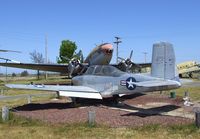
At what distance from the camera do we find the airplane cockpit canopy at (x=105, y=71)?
18.3 metres

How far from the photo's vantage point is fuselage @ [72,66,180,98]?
15302 mm

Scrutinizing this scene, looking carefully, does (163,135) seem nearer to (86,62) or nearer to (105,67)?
(105,67)

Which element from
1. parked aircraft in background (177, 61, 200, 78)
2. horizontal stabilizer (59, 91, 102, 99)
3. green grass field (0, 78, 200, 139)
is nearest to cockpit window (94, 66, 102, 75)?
horizontal stabilizer (59, 91, 102, 99)

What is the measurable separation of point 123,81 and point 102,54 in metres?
18.7

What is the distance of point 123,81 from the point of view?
17.3 m

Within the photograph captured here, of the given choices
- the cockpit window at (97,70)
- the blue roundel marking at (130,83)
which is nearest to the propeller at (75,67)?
the cockpit window at (97,70)

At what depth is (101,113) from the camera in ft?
51.0

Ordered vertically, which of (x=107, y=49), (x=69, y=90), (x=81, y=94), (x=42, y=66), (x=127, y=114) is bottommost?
(x=127, y=114)

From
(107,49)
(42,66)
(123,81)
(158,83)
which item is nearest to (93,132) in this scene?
(158,83)

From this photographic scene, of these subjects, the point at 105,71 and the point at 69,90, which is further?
the point at 105,71

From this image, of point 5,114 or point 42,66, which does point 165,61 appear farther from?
point 42,66

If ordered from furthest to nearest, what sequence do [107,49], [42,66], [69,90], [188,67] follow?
[188,67] → [42,66] → [107,49] → [69,90]

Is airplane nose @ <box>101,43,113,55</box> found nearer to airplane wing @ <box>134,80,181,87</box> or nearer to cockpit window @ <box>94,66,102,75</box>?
cockpit window @ <box>94,66,102,75</box>

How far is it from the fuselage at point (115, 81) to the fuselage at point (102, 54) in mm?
15160
